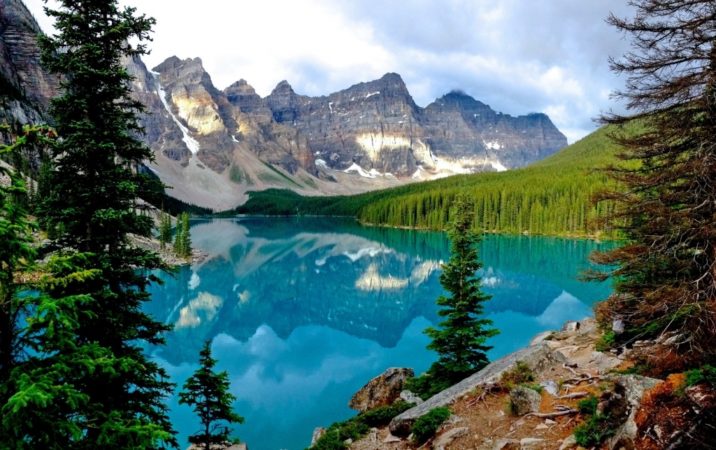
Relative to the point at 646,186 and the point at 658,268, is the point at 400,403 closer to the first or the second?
the point at 658,268

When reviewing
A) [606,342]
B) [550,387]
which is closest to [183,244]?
[606,342]

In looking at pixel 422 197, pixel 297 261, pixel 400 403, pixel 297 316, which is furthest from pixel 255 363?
pixel 422 197

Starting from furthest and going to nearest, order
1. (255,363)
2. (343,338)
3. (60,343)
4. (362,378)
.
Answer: (343,338), (255,363), (362,378), (60,343)

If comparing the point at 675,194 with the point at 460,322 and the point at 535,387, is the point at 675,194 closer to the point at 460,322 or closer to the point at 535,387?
the point at 535,387

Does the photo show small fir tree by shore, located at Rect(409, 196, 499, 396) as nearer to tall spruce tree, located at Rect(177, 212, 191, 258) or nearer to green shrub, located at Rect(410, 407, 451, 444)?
green shrub, located at Rect(410, 407, 451, 444)

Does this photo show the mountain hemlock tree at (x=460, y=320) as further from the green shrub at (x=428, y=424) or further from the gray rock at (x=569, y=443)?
the gray rock at (x=569, y=443)

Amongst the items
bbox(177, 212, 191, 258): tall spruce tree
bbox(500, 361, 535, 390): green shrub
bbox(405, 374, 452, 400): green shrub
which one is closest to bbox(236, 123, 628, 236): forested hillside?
bbox(177, 212, 191, 258): tall spruce tree

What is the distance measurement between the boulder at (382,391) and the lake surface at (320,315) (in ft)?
3.12

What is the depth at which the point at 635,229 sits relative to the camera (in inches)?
499

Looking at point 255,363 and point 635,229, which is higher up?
point 635,229

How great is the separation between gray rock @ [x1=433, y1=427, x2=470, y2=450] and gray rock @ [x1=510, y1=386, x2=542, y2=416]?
4.74 feet

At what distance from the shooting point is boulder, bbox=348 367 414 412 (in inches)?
893

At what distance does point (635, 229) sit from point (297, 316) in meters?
41.7

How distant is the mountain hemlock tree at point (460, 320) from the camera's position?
771 inches
